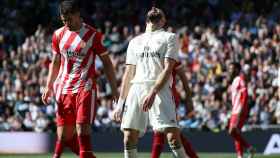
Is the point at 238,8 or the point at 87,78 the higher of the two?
the point at 87,78

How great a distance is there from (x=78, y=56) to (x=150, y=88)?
1.02 m

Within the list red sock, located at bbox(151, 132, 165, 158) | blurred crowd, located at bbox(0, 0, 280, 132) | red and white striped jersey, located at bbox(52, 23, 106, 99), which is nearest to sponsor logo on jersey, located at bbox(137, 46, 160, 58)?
red and white striped jersey, located at bbox(52, 23, 106, 99)

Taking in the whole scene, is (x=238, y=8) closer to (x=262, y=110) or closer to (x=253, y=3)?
(x=253, y=3)

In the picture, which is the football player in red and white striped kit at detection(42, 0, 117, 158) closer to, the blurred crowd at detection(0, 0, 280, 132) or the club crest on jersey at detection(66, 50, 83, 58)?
the club crest on jersey at detection(66, 50, 83, 58)

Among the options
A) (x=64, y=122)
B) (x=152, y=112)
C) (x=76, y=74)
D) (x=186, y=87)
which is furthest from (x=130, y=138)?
(x=186, y=87)

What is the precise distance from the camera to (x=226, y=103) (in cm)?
2352

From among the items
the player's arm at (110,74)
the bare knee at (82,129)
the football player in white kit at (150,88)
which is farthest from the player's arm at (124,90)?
the bare knee at (82,129)

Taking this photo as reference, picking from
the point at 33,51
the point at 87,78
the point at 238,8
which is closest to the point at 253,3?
the point at 238,8

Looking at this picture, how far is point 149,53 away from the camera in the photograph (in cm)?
1109

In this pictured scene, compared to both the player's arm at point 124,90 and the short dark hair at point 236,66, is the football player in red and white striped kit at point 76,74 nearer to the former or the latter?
the player's arm at point 124,90

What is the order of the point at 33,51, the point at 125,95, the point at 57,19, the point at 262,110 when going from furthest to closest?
1. the point at 57,19
2. the point at 33,51
3. the point at 262,110
4. the point at 125,95

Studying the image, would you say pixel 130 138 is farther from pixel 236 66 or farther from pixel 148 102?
pixel 236 66

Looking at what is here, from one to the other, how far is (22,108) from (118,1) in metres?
6.32

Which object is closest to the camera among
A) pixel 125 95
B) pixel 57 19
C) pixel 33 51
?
pixel 125 95
